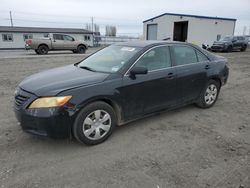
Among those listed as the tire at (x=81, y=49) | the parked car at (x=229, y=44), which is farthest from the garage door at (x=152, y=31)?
the tire at (x=81, y=49)

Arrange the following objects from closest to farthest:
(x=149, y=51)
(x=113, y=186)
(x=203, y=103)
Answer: (x=113, y=186) < (x=149, y=51) < (x=203, y=103)

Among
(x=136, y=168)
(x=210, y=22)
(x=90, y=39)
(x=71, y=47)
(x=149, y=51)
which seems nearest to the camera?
(x=136, y=168)

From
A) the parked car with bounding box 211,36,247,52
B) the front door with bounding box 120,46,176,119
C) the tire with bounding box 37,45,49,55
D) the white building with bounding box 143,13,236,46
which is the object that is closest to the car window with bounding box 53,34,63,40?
the tire with bounding box 37,45,49,55

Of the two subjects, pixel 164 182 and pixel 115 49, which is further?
pixel 115 49

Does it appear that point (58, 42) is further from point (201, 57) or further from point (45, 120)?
point (45, 120)

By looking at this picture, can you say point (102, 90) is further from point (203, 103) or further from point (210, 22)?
point (210, 22)

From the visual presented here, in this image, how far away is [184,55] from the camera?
14.1 ft

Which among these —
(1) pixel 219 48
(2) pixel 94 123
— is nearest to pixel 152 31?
(1) pixel 219 48

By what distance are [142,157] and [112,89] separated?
3.58 feet

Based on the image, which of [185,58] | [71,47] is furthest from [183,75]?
[71,47]

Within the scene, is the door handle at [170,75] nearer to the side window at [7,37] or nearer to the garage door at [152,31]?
the garage door at [152,31]

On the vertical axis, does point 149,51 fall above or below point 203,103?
above

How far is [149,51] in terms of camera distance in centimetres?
373

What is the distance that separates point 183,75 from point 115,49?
1440 mm
